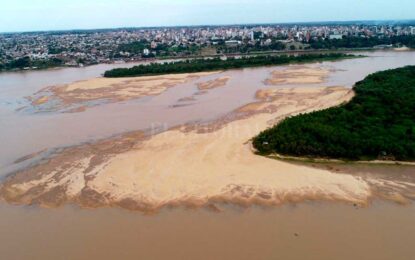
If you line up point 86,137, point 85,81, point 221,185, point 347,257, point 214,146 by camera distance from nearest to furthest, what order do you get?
point 347,257 < point 221,185 < point 214,146 < point 86,137 < point 85,81

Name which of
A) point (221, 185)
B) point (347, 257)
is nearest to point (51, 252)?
point (221, 185)

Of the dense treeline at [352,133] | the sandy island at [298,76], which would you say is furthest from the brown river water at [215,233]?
the sandy island at [298,76]

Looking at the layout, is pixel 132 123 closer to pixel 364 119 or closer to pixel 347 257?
pixel 364 119

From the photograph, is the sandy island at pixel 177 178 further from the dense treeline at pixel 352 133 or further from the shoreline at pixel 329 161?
the dense treeline at pixel 352 133

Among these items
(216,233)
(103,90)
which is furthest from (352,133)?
(103,90)

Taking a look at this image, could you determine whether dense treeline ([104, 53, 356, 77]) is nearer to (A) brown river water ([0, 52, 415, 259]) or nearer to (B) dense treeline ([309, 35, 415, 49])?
(B) dense treeline ([309, 35, 415, 49])

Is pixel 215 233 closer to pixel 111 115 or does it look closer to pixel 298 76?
pixel 111 115
